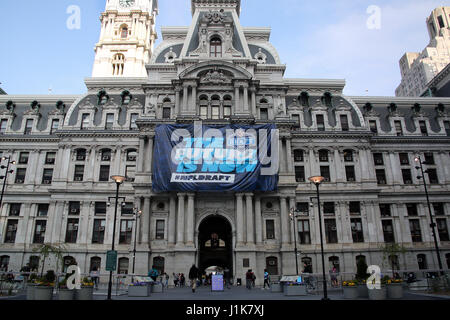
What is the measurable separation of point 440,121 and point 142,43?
87905mm

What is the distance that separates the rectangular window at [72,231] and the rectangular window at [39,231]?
4.27 metres

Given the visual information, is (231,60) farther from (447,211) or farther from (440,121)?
(447,211)

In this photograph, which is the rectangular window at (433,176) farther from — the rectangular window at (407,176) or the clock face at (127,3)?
the clock face at (127,3)

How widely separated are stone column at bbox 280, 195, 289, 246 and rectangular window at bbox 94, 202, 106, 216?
78.4 feet

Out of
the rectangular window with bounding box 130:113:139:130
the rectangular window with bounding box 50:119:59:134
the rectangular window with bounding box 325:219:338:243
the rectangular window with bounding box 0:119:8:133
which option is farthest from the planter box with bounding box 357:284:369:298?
the rectangular window with bounding box 0:119:8:133

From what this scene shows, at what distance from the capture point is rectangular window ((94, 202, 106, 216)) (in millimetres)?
45781

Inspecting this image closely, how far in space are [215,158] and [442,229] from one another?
34167mm

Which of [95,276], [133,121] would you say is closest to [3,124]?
[133,121]

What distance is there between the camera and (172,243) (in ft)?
135

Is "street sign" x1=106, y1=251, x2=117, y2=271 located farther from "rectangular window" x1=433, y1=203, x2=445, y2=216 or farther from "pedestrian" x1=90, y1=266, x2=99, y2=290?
"rectangular window" x1=433, y1=203, x2=445, y2=216

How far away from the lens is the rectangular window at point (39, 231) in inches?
1821

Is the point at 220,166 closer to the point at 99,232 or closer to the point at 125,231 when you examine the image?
the point at 125,231

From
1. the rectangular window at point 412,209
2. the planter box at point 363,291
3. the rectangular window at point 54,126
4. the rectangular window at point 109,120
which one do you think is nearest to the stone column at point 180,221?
the rectangular window at point 109,120
